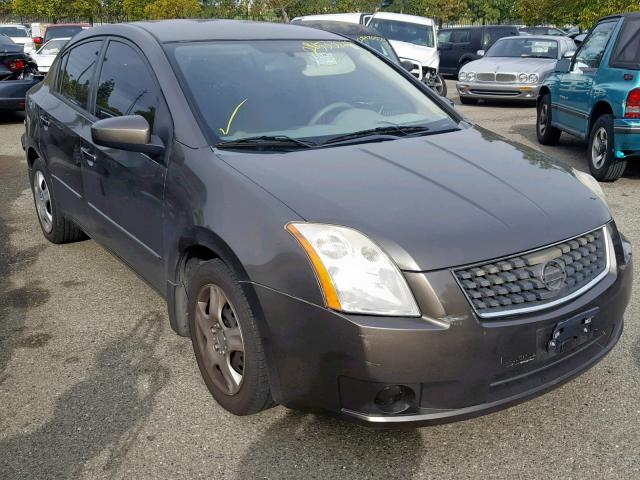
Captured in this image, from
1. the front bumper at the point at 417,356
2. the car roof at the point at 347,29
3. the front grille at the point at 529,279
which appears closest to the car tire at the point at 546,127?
the car roof at the point at 347,29

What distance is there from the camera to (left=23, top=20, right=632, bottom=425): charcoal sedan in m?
2.46

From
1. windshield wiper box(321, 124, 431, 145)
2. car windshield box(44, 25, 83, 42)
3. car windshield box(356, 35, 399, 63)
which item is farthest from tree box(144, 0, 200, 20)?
windshield wiper box(321, 124, 431, 145)

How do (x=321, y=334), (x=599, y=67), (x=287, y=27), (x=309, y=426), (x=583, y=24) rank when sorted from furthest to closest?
(x=583, y=24), (x=599, y=67), (x=287, y=27), (x=309, y=426), (x=321, y=334)

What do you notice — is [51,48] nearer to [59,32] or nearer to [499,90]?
[59,32]

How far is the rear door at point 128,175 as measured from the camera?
3.42 m

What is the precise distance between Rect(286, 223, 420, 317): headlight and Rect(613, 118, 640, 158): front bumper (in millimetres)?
5435

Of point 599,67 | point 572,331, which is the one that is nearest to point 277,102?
point 572,331

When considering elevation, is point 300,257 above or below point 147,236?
above

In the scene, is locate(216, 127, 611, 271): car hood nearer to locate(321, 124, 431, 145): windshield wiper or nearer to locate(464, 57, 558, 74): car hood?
locate(321, 124, 431, 145): windshield wiper

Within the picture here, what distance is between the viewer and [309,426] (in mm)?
2977

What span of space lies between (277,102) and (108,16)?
42352 millimetres

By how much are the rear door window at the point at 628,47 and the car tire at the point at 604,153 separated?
556 millimetres

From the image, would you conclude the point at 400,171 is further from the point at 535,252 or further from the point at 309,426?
the point at 309,426

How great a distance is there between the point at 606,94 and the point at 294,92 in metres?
4.97
